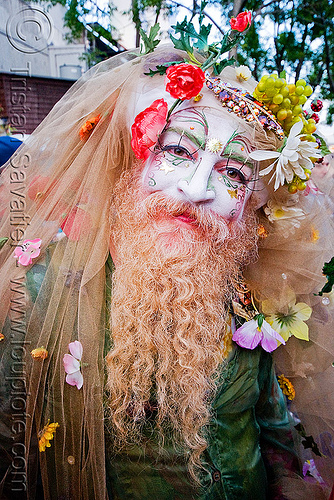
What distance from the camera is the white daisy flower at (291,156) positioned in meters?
1.37

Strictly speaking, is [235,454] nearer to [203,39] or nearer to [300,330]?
[300,330]

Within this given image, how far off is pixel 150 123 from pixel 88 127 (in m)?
0.26

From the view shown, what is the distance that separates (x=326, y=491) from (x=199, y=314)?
1.00 m

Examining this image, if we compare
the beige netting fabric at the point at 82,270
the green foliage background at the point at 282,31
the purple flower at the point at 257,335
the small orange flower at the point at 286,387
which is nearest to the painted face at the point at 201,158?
the beige netting fabric at the point at 82,270

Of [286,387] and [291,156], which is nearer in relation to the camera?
[291,156]

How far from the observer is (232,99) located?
140 cm

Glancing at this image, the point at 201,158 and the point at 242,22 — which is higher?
the point at 242,22

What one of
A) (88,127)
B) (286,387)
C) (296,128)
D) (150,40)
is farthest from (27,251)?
(286,387)

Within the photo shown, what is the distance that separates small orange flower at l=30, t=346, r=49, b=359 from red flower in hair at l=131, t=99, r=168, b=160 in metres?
0.77

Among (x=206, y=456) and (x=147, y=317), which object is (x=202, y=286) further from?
(x=206, y=456)

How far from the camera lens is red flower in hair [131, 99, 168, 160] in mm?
1357

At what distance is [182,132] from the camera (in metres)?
1.38

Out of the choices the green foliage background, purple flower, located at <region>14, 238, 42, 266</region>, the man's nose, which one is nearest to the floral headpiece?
the man's nose

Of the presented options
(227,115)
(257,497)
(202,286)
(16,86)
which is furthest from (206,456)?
(16,86)
